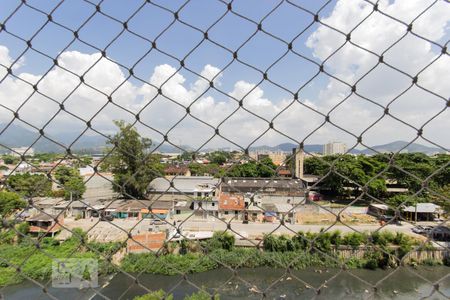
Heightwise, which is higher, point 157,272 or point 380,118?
point 380,118

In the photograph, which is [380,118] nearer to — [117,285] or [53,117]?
[53,117]

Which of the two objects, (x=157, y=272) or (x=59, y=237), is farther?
(x=59, y=237)

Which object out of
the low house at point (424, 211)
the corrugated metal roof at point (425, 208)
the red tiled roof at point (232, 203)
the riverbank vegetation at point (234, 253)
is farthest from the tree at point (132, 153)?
the corrugated metal roof at point (425, 208)

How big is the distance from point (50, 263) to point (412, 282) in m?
6.73

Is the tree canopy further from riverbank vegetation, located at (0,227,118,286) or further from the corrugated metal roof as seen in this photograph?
the corrugated metal roof

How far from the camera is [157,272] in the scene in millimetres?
6055

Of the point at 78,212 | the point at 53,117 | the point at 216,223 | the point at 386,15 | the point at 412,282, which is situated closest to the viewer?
the point at 386,15

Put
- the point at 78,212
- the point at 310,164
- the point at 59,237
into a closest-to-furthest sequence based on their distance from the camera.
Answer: the point at 59,237, the point at 78,212, the point at 310,164

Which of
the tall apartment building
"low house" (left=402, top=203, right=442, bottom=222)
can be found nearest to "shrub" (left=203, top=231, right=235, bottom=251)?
"low house" (left=402, top=203, right=442, bottom=222)

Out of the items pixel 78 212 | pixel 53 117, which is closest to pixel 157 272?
pixel 78 212

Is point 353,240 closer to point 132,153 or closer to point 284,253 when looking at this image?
point 284,253

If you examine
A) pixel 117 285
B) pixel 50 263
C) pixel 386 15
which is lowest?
pixel 117 285

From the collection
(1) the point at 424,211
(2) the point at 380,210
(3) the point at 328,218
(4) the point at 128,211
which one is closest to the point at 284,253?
(2) the point at 380,210

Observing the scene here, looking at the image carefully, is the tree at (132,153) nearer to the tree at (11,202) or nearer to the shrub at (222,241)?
the shrub at (222,241)
